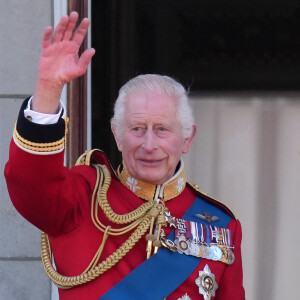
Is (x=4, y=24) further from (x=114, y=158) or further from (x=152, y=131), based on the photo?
(x=152, y=131)

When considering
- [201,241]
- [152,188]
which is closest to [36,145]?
[152,188]

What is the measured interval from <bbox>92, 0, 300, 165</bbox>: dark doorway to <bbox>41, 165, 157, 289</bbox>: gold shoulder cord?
4.23 feet

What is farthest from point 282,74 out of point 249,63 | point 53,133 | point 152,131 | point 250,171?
point 53,133

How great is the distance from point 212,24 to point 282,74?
38 cm

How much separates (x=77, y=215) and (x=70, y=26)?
0.57 metres

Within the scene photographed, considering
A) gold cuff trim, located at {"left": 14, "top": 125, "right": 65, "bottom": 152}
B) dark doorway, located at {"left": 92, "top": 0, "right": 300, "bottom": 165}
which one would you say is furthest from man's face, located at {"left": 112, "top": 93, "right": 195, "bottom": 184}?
dark doorway, located at {"left": 92, "top": 0, "right": 300, "bottom": 165}

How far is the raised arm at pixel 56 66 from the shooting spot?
7.38ft

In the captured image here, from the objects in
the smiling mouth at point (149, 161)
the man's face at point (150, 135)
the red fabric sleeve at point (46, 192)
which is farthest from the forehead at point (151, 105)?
the red fabric sleeve at point (46, 192)

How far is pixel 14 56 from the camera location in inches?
143

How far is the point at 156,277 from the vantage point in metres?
2.57

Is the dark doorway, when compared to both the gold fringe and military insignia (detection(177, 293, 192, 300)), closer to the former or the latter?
military insignia (detection(177, 293, 192, 300))

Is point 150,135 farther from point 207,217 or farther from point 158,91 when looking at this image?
point 207,217

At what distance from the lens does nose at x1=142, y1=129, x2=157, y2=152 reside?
8.50ft

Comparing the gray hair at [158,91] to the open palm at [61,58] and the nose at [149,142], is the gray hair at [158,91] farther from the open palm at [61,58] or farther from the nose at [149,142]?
the open palm at [61,58]
